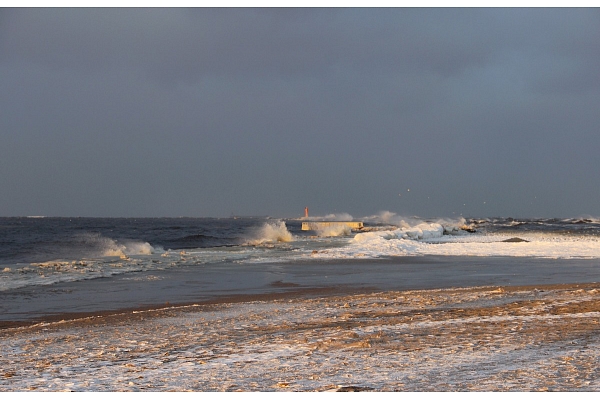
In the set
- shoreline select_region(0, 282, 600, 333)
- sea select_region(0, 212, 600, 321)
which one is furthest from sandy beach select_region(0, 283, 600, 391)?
sea select_region(0, 212, 600, 321)

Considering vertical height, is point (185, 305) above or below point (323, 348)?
below

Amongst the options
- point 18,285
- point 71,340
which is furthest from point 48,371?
point 18,285

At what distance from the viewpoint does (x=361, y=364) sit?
18.1ft

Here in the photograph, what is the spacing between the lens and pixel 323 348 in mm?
6277

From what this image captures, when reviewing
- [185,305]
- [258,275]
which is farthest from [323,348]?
[258,275]

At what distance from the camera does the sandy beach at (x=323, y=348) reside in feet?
16.1

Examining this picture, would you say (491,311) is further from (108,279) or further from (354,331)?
(108,279)

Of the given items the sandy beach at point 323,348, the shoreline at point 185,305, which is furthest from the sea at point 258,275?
the sandy beach at point 323,348

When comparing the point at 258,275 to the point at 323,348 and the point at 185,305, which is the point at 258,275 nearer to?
the point at 185,305

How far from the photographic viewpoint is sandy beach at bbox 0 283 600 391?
492 centimetres

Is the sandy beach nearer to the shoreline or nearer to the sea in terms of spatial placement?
the shoreline

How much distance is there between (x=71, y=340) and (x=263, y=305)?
373cm

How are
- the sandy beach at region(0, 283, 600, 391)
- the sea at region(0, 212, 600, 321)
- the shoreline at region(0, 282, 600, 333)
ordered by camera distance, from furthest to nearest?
the sea at region(0, 212, 600, 321)
the shoreline at region(0, 282, 600, 333)
the sandy beach at region(0, 283, 600, 391)

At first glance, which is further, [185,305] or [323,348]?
[185,305]
